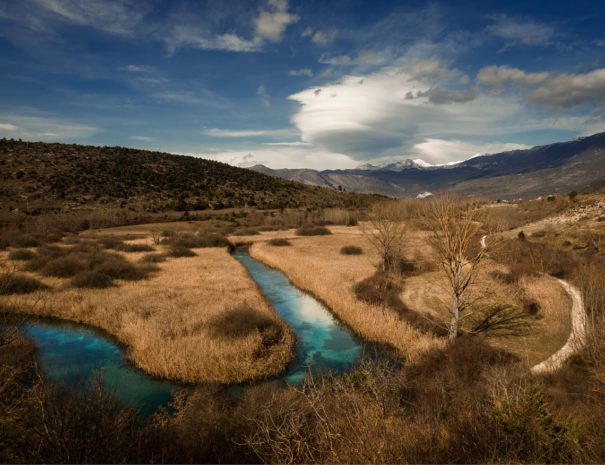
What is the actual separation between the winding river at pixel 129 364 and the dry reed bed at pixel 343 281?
1085 millimetres

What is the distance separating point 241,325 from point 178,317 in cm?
466

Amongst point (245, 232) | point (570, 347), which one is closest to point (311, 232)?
point (245, 232)

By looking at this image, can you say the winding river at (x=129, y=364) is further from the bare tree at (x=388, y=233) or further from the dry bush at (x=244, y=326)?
the bare tree at (x=388, y=233)

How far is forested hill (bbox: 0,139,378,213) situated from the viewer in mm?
81875

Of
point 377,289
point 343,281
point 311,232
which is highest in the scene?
point 377,289

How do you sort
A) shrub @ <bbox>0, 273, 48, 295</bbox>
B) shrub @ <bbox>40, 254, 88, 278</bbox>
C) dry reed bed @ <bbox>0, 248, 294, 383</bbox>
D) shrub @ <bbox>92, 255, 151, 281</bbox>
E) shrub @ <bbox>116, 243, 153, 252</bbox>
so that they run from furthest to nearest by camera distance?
shrub @ <bbox>116, 243, 153, 252</bbox>, shrub @ <bbox>40, 254, 88, 278</bbox>, shrub @ <bbox>92, 255, 151, 281</bbox>, shrub @ <bbox>0, 273, 48, 295</bbox>, dry reed bed @ <bbox>0, 248, 294, 383</bbox>

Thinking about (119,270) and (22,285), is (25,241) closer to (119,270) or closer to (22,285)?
(119,270)

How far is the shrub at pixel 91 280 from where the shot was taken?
26719 mm

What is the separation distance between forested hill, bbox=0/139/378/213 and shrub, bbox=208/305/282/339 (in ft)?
243

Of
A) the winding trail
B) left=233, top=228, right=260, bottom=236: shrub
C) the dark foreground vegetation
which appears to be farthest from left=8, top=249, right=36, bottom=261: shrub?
the winding trail

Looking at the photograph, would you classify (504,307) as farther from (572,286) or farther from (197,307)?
(197,307)

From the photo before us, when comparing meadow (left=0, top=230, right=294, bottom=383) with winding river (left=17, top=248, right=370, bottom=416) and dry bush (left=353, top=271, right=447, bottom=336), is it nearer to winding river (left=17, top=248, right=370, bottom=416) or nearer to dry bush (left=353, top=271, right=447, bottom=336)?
winding river (left=17, top=248, right=370, bottom=416)

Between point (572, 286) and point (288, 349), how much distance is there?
22.9 m

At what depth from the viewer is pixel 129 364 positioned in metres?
16.5
